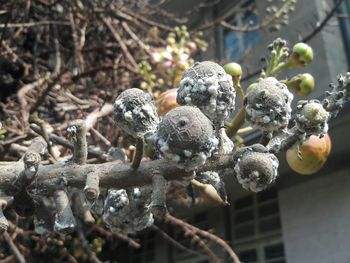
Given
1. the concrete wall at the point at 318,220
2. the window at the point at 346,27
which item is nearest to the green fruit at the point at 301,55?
the concrete wall at the point at 318,220

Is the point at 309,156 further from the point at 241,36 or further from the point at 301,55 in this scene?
the point at 241,36

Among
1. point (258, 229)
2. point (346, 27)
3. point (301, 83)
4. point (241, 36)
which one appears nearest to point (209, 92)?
point (301, 83)

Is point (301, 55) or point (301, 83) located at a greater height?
point (301, 55)

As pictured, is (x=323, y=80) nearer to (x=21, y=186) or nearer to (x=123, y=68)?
(x=123, y=68)

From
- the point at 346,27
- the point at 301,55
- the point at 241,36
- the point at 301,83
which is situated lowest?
the point at 301,83

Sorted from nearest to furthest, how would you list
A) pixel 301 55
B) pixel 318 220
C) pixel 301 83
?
pixel 301 83
pixel 301 55
pixel 318 220

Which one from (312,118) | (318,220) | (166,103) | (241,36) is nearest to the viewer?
(312,118)

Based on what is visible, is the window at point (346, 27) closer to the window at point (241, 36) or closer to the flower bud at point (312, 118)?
the window at point (241, 36)
